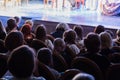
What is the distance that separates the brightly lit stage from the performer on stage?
247mm

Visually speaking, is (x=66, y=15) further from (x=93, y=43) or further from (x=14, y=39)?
(x=14, y=39)

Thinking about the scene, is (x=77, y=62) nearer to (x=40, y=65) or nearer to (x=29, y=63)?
(x=40, y=65)

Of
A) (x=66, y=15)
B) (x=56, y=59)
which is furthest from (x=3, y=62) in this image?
(x=66, y=15)

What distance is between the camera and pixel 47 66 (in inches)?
124

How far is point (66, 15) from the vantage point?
10945mm

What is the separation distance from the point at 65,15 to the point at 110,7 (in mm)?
1557

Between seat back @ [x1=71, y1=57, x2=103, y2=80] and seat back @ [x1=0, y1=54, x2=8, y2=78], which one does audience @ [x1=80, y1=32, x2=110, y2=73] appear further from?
seat back @ [x1=0, y1=54, x2=8, y2=78]

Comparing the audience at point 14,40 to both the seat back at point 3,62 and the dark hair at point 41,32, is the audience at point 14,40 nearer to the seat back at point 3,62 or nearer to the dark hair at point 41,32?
the seat back at point 3,62

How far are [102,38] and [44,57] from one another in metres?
1.29

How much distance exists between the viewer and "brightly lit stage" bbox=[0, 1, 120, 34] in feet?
31.2

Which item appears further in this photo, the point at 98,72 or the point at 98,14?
the point at 98,14

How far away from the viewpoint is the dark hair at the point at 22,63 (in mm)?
2324

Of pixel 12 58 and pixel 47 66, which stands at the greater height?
pixel 12 58

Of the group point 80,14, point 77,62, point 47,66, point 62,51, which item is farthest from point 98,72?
point 80,14
